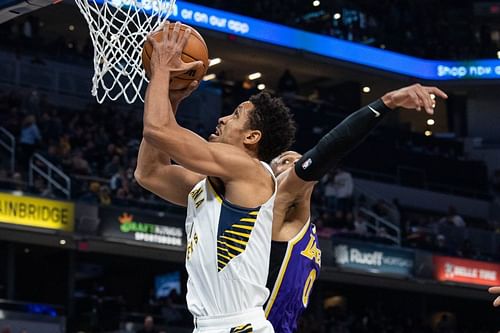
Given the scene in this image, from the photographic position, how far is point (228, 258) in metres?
4.96

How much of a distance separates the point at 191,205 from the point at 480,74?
89.1 ft

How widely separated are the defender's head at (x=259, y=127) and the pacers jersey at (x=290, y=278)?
18.8 inches

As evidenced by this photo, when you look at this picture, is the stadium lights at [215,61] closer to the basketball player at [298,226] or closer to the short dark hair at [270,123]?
the basketball player at [298,226]

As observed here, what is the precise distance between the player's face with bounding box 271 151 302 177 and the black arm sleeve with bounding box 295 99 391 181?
3.14ft

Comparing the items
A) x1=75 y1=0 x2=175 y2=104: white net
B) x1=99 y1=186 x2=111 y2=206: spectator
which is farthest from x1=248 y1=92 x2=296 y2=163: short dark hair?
x1=99 y1=186 x2=111 y2=206: spectator

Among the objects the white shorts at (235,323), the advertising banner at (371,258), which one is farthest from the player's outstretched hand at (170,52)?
the advertising banner at (371,258)

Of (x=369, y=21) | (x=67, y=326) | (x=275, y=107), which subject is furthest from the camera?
(x=369, y=21)

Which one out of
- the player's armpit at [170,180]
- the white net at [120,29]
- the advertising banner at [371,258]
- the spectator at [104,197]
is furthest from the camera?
the advertising banner at [371,258]

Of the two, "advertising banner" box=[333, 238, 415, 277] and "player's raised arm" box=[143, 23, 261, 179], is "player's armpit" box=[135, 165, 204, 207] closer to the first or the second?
"player's raised arm" box=[143, 23, 261, 179]

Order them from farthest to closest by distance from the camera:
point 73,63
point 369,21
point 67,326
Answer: point 369,21 → point 73,63 → point 67,326

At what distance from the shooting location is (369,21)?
30438 mm

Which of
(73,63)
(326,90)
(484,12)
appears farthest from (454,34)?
(73,63)

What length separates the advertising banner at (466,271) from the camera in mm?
22656

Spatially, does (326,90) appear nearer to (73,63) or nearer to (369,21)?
(369,21)
